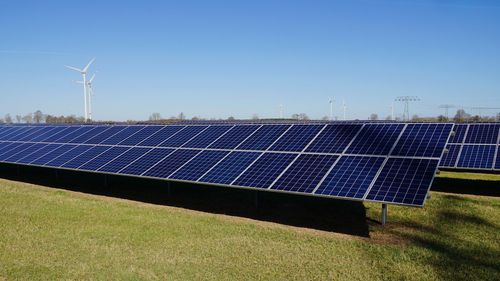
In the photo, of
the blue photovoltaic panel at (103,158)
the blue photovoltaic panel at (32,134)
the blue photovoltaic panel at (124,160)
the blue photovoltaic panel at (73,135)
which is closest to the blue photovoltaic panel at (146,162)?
the blue photovoltaic panel at (124,160)

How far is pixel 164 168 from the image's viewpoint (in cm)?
1697

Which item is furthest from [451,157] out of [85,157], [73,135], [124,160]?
[73,135]

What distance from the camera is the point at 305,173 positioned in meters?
14.2

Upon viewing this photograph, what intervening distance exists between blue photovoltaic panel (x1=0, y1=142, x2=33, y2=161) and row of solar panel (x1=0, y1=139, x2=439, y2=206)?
3698mm

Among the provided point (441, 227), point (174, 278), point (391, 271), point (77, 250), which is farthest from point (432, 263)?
point (77, 250)

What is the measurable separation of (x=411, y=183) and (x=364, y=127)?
17.1 ft

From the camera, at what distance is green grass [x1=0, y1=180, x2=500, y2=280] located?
31.8 ft

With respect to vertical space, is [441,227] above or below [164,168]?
below

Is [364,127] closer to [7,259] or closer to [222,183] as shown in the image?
[222,183]

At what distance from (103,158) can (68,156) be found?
8.67 feet

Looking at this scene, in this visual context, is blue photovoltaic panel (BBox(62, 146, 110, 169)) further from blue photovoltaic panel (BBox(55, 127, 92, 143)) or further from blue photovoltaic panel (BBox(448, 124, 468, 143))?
blue photovoltaic panel (BBox(448, 124, 468, 143))

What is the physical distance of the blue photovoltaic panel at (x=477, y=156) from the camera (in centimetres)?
2025

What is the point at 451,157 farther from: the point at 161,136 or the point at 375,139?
the point at 161,136

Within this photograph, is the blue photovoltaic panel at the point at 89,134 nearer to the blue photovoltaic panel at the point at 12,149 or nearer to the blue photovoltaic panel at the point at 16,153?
the blue photovoltaic panel at the point at 16,153
